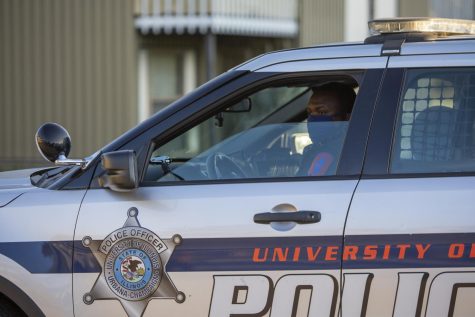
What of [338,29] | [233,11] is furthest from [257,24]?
[338,29]

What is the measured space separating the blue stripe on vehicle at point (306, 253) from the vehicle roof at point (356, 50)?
748 mm

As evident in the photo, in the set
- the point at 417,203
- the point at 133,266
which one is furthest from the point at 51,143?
the point at 417,203

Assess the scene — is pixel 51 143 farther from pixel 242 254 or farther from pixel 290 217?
pixel 290 217

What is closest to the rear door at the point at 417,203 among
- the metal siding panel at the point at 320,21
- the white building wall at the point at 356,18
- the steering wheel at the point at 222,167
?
the steering wheel at the point at 222,167

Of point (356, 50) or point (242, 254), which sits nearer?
point (242, 254)

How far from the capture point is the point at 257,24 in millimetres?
13789

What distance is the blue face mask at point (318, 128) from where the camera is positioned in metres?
3.79

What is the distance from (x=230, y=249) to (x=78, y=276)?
2.05 feet

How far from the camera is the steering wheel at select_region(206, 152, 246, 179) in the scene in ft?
12.3

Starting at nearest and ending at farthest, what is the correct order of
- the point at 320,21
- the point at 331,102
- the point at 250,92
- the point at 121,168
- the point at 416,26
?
the point at 121,168, the point at 250,92, the point at 416,26, the point at 331,102, the point at 320,21

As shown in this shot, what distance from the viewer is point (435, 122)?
11.7ft

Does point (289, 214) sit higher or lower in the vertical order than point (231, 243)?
higher

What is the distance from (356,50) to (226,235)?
0.93 m

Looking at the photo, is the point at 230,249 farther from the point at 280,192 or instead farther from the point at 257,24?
the point at 257,24
